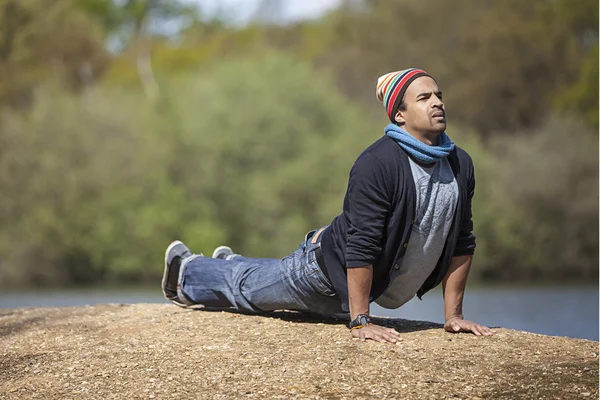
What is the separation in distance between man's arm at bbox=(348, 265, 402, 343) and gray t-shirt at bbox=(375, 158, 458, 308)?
0.90 ft

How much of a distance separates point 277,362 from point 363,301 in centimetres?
78

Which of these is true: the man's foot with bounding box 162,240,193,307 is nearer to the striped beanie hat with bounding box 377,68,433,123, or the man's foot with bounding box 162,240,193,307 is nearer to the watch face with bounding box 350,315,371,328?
the watch face with bounding box 350,315,371,328

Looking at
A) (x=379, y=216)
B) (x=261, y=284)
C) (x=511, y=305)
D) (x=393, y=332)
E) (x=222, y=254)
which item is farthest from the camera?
(x=511, y=305)

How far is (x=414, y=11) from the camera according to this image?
53719mm

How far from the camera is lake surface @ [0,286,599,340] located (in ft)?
59.0

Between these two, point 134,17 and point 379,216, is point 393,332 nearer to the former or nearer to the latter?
point 379,216

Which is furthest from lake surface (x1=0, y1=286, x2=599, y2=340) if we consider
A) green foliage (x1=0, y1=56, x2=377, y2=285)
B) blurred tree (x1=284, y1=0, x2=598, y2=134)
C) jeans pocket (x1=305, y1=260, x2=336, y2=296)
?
blurred tree (x1=284, y1=0, x2=598, y2=134)

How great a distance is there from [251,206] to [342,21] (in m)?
24.6

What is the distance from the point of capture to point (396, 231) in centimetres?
636

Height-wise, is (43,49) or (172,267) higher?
(43,49)

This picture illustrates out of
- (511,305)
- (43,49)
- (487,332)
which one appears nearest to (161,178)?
(43,49)

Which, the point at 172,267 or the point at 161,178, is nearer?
the point at 172,267

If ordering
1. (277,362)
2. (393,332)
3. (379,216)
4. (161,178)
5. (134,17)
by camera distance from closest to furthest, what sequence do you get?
(277,362) → (379,216) → (393,332) → (161,178) → (134,17)

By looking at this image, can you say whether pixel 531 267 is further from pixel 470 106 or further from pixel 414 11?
pixel 414 11
